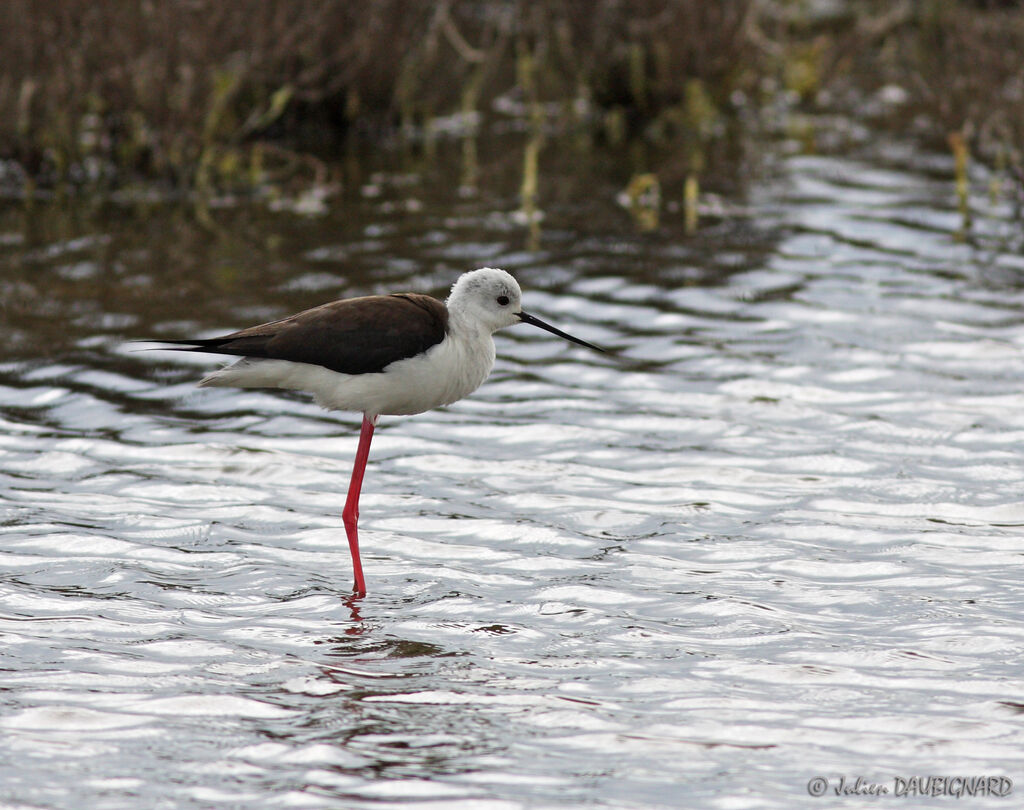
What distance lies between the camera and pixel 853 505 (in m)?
6.12

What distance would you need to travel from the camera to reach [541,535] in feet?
19.2

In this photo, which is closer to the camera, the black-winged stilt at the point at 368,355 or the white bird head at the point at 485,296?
the black-winged stilt at the point at 368,355

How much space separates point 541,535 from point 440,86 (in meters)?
9.40

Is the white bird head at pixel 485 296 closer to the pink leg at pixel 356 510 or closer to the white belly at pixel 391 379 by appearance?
the white belly at pixel 391 379

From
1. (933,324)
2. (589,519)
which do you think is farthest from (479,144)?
(589,519)

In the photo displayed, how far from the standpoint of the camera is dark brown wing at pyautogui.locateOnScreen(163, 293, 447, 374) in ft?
17.5

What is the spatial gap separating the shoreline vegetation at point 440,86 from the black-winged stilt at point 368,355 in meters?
5.68

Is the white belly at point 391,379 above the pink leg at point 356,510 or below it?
above

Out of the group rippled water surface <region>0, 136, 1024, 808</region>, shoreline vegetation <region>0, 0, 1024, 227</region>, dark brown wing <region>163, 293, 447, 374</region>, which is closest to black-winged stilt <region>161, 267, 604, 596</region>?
dark brown wing <region>163, 293, 447, 374</region>

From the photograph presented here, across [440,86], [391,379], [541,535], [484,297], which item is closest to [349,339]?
[391,379]

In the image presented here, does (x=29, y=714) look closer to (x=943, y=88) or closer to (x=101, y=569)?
(x=101, y=569)

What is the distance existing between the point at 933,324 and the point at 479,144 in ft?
19.6

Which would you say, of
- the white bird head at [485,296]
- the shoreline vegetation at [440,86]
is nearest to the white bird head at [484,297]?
the white bird head at [485,296]

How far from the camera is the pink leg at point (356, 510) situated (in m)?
5.29
